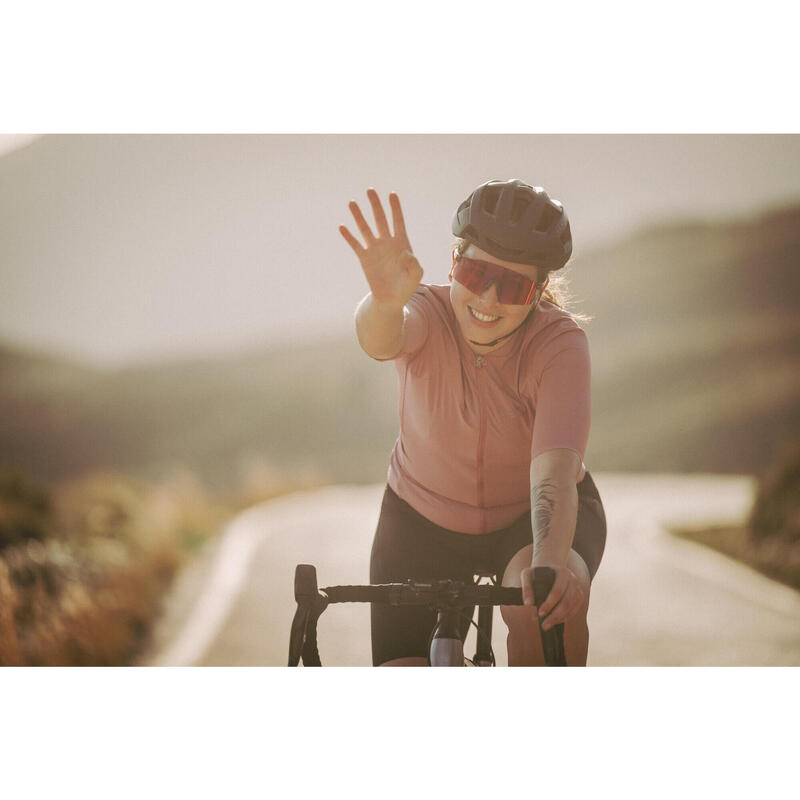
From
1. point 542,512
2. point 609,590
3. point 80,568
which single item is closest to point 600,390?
point 609,590

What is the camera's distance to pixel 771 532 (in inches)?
132

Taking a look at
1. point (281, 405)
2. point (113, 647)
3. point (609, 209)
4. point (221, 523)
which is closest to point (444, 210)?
point (609, 209)

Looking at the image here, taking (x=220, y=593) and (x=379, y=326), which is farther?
(x=220, y=593)

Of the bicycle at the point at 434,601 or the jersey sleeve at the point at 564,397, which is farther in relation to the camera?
the jersey sleeve at the point at 564,397

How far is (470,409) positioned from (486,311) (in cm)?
24

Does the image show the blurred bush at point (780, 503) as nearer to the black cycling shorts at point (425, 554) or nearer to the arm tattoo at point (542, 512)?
the black cycling shorts at point (425, 554)

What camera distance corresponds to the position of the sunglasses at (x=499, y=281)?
201cm

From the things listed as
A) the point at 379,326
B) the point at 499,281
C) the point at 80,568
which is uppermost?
the point at 499,281

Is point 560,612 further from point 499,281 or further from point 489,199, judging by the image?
point 489,199

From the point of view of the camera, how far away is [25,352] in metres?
3.14

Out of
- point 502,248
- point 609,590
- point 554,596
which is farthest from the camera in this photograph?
point 609,590

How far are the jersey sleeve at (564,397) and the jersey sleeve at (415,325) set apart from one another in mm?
283

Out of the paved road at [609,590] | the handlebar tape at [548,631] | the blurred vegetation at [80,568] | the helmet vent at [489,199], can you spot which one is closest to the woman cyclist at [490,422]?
the helmet vent at [489,199]

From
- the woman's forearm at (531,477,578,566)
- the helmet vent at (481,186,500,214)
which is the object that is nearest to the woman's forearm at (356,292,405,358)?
the helmet vent at (481,186,500,214)
